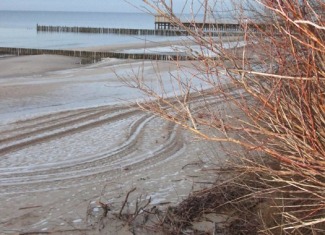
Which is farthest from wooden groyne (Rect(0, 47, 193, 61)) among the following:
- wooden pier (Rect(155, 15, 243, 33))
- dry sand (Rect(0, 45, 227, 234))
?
wooden pier (Rect(155, 15, 243, 33))

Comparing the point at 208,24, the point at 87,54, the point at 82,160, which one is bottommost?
the point at 82,160

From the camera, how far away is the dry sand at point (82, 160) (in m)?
5.42

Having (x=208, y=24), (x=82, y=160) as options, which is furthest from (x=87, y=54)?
(x=208, y=24)

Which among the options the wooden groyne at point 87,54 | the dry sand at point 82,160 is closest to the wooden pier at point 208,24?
the dry sand at point 82,160

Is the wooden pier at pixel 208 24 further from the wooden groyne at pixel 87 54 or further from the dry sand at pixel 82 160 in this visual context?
the wooden groyne at pixel 87 54

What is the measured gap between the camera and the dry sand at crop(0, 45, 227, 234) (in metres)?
5.42

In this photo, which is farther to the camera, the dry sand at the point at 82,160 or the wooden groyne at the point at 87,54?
the wooden groyne at the point at 87,54

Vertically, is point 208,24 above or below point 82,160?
above

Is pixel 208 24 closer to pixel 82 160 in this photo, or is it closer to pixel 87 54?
pixel 82 160

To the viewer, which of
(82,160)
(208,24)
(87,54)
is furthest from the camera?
(87,54)

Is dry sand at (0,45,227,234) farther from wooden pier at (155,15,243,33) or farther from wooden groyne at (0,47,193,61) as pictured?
wooden groyne at (0,47,193,61)

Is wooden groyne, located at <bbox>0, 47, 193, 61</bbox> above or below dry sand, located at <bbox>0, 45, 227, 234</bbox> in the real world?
above

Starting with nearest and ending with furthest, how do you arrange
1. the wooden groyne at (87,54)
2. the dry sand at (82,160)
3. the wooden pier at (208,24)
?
the wooden pier at (208,24)
the dry sand at (82,160)
the wooden groyne at (87,54)

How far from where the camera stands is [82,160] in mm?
7684
